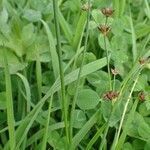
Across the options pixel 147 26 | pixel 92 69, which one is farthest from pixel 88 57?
pixel 147 26

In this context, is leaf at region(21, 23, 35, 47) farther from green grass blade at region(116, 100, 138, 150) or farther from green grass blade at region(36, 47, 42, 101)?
green grass blade at region(116, 100, 138, 150)

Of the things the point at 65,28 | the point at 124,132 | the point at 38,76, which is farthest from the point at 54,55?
the point at 124,132

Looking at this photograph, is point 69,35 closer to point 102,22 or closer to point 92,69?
point 102,22

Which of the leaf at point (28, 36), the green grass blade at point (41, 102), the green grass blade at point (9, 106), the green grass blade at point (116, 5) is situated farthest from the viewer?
the green grass blade at point (116, 5)

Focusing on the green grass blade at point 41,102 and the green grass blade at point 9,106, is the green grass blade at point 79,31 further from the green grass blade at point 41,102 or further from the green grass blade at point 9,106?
the green grass blade at point 9,106

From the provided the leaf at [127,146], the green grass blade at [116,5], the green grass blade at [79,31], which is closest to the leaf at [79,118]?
the leaf at [127,146]

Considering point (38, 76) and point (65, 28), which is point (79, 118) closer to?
point (38, 76)

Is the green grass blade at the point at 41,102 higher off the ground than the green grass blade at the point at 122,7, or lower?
lower

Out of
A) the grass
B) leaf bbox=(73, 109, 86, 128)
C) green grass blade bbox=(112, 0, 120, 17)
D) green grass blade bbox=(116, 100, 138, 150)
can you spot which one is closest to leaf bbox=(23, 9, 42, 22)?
the grass
